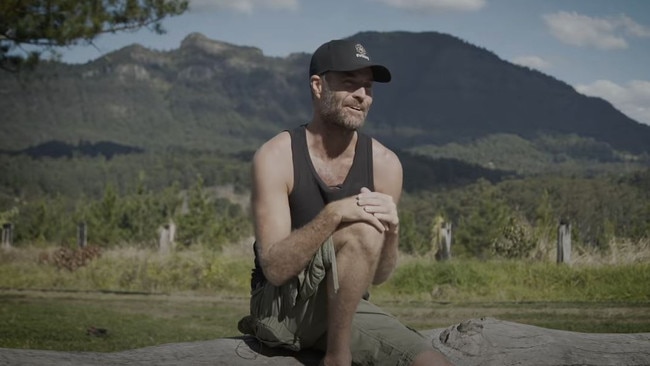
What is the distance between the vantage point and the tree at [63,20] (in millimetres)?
12516

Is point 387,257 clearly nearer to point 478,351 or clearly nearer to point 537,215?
point 478,351

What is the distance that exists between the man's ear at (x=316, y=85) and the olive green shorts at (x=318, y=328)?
0.72 m

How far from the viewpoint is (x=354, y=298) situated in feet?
9.54

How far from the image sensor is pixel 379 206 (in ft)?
9.47

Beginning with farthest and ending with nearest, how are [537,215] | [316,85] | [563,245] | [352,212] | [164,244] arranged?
[537,215]
[164,244]
[563,245]
[316,85]
[352,212]

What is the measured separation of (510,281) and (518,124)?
182 meters

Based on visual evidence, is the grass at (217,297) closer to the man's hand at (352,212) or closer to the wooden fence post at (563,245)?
the wooden fence post at (563,245)

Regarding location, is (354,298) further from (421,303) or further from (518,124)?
(518,124)

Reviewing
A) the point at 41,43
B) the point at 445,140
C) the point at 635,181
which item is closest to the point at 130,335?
the point at 41,43

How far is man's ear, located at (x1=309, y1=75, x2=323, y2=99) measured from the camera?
3191 millimetres

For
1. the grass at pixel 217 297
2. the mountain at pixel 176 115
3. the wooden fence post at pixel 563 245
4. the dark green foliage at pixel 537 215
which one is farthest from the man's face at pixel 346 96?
the mountain at pixel 176 115

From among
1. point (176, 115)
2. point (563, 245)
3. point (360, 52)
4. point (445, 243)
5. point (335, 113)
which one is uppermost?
point (176, 115)

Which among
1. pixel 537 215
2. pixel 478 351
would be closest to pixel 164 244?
pixel 537 215

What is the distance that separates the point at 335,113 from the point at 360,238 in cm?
55
